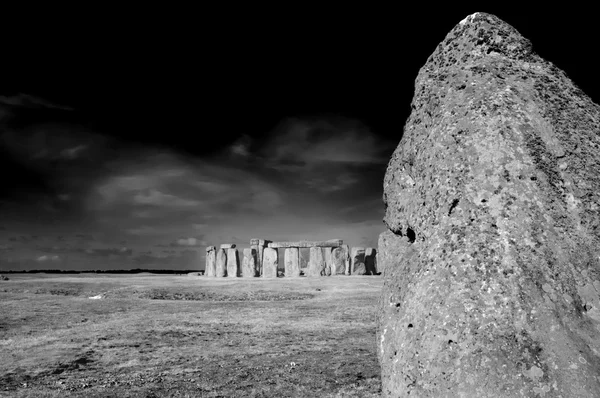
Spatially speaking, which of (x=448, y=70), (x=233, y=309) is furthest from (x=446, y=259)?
(x=233, y=309)

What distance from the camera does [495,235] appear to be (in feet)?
10.4

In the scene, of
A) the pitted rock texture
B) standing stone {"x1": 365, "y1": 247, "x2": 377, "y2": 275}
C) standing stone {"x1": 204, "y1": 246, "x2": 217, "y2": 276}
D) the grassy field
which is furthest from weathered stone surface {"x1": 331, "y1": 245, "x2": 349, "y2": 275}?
the pitted rock texture

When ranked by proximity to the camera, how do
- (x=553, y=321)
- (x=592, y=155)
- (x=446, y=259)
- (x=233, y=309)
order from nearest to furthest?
(x=553, y=321) < (x=446, y=259) < (x=592, y=155) < (x=233, y=309)

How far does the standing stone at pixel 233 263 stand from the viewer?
34.3 metres

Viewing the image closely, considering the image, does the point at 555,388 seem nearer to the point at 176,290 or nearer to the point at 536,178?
the point at 536,178

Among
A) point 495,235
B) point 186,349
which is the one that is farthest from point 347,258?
point 495,235

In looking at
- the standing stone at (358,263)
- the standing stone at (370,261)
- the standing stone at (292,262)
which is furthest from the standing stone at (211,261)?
the standing stone at (370,261)

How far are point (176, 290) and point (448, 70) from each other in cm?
1724

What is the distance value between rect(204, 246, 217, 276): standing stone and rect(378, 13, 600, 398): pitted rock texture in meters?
32.9

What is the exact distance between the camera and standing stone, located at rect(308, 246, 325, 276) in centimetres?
3212

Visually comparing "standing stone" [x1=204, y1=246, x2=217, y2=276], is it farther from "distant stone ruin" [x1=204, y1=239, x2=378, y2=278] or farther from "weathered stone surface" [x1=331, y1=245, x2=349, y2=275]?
"weathered stone surface" [x1=331, y1=245, x2=349, y2=275]

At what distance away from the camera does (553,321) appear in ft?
9.30

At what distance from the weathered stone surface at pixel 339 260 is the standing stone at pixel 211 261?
9.38 meters

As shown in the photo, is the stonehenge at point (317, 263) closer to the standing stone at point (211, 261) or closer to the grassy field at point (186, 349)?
the standing stone at point (211, 261)
